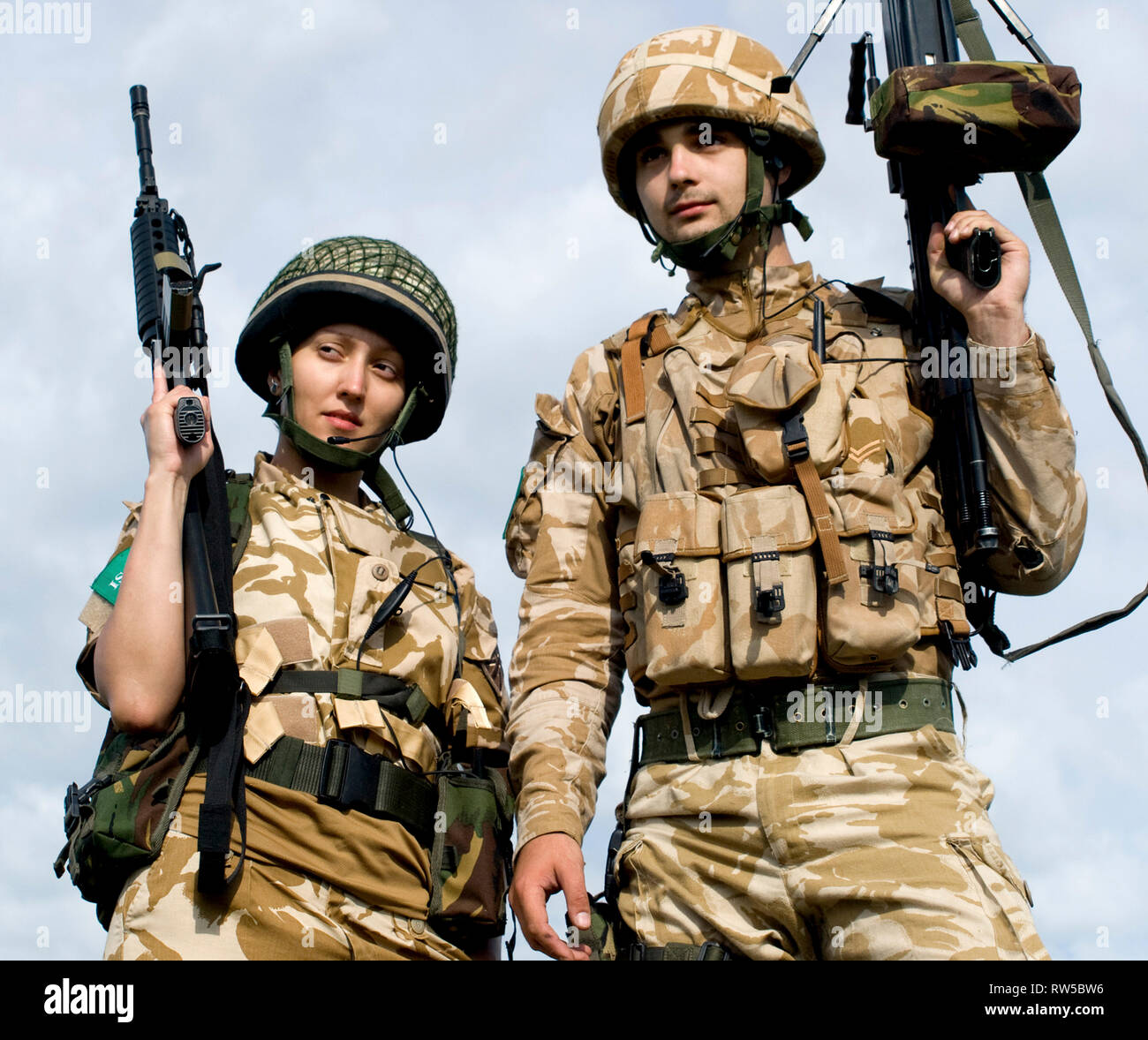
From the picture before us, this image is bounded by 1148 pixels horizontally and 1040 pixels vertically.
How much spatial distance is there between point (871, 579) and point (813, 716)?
0.42 m

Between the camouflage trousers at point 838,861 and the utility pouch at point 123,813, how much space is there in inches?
55.6

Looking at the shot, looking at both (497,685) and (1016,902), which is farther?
(497,685)

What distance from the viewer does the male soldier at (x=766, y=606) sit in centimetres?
373

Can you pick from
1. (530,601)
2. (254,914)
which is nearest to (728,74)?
(530,601)

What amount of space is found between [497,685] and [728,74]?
2.32 m

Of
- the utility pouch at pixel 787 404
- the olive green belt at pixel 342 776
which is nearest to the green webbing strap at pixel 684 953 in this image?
the olive green belt at pixel 342 776

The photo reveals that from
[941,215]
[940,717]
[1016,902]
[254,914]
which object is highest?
[941,215]

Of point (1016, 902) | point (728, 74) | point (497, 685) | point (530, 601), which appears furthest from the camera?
point (497, 685)

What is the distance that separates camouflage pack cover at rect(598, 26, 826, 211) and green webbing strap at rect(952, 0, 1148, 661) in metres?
0.61

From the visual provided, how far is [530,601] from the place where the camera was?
4480 millimetres

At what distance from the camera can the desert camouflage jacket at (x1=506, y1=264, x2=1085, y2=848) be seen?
395 cm

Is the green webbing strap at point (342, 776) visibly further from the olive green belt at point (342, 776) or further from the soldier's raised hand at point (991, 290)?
the soldier's raised hand at point (991, 290)

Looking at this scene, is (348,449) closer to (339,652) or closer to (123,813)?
(339,652)
